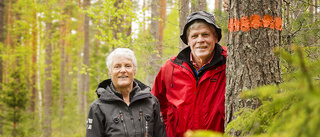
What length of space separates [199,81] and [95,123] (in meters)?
1.24

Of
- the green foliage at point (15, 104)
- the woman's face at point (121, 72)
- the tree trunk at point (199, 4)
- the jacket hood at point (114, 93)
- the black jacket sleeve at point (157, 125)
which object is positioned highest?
the tree trunk at point (199, 4)

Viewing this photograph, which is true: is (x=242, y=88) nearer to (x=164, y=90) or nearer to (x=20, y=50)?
(x=164, y=90)

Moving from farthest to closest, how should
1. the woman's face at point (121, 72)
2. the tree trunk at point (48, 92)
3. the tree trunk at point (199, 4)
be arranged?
1. the tree trunk at point (48, 92)
2. the tree trunk at point (199, 4)
3. the woman's face at point (121, 72)

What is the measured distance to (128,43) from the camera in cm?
896

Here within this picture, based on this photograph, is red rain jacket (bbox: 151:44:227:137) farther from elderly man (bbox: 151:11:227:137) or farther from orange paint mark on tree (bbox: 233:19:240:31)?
orange paint mark on tree (bbox: 233:19:240:31)

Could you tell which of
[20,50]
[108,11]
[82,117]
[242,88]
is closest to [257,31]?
[242,88]

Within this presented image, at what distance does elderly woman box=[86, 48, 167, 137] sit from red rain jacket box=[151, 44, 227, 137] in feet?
0.84

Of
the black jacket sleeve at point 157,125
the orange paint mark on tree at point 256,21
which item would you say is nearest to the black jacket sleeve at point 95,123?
the black jacket sleeve at point 157,125

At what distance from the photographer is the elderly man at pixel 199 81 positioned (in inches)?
114

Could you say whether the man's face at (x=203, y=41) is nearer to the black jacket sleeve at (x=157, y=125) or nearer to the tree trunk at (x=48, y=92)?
the black jacket sleeve at (x=157, y=125)

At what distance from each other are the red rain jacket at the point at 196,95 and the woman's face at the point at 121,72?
0.60 metres

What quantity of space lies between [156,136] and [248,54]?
141cm

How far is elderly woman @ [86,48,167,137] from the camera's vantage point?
2693mm

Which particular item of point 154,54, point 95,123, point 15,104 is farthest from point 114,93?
point 15,104
